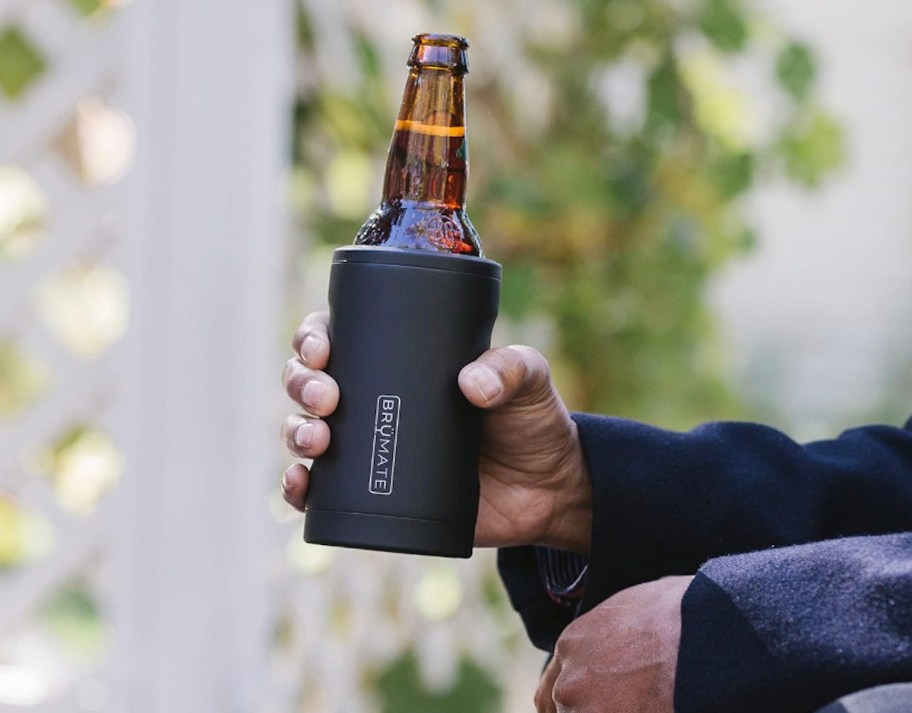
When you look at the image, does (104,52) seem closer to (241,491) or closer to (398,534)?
(241,491)

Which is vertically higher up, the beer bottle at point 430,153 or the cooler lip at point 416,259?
the beer bottle at point 430,153

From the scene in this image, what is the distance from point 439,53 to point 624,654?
1.48 feet

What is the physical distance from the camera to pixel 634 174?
2924mm

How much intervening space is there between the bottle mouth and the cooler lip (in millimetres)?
157

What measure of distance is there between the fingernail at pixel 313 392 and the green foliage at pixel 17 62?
59.0 inches

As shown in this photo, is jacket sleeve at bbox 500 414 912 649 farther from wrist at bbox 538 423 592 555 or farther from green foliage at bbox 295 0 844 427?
green foliage at bbox 295 0 844 427

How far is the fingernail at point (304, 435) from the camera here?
965mm

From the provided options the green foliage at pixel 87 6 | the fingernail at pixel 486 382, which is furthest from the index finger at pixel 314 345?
the green foliage at pixel 87 6

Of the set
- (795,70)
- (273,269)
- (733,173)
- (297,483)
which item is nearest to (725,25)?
(795,70)

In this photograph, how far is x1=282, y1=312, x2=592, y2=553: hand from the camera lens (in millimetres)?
970

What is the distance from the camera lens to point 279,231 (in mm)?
2383

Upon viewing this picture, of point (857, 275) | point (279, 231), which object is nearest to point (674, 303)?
point (279, 231)

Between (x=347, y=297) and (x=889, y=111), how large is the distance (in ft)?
19.7

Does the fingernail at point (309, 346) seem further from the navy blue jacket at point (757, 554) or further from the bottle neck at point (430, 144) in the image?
the navy blue jacket at point (757, 554)
